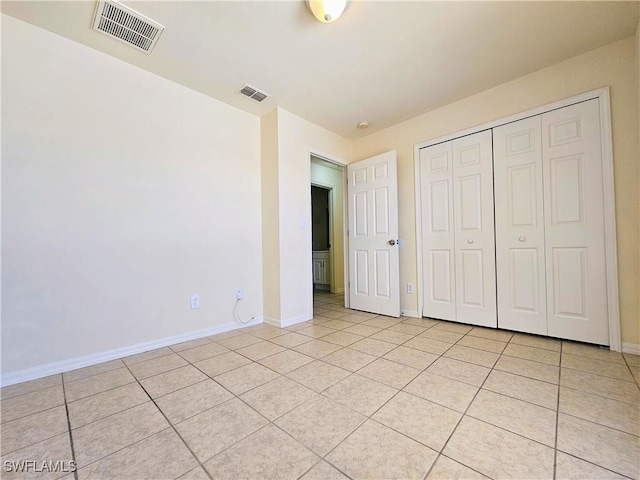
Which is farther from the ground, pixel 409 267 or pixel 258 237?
pixel 258 237

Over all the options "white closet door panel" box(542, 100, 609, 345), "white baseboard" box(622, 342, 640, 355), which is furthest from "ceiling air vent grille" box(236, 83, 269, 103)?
"white baseboard" box(622, 342, 640, 355)

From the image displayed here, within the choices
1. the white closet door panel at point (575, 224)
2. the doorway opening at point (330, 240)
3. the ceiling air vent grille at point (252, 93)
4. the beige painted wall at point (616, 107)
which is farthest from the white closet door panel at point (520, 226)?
the ceiling air vent grille at point (252, 93)

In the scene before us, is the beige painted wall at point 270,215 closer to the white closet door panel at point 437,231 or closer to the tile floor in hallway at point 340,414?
the tile floor in hallway at point 340,414

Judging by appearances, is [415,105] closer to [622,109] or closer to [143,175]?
[622,109]

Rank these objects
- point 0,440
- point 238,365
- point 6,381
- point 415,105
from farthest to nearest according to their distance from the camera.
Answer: point 415,105 < point 238,365 < point 6,381 < point 0,440

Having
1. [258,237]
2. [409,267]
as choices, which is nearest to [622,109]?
[409,267]

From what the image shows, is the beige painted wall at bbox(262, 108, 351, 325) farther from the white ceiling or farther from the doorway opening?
the doorway opening

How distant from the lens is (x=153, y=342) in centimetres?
227

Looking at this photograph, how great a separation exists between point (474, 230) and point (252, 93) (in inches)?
107

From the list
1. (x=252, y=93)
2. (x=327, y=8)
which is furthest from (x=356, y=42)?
(x=252, y=93)

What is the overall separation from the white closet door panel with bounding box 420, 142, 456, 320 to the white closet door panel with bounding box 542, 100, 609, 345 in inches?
32.4

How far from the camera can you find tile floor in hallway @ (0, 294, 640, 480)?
3.32 feet

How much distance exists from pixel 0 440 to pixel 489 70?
13.2 feet

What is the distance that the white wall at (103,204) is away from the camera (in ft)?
5.74
